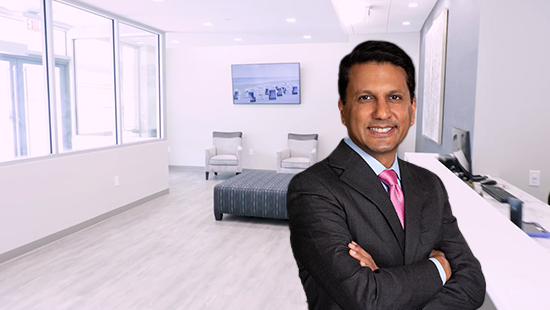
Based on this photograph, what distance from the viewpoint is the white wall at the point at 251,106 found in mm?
7840

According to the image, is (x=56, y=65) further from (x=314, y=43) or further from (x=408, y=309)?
(x=314, y=43)

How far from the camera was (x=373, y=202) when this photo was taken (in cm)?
102

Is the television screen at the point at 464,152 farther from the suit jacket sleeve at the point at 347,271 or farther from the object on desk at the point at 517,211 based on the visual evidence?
the suit jacket sleeve at the point at 347,271

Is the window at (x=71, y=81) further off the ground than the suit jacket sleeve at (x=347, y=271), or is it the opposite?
the window at (x=71, y=81)

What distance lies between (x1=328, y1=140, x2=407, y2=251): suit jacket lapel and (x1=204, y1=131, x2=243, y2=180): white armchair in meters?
6.58

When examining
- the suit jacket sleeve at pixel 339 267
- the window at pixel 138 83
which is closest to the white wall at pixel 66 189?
the window at pixel 138 83

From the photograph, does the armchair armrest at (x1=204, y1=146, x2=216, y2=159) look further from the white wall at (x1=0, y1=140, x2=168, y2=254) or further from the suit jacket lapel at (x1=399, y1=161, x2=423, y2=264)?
the suit jacket lapel at (x1=399, y1=161, x2=423, y2=264)

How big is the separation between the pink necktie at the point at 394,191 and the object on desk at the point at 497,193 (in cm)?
184

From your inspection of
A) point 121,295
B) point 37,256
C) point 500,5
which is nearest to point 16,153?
point 37,256

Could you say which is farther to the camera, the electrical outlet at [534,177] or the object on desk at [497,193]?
the electrical outlet at [534,177]

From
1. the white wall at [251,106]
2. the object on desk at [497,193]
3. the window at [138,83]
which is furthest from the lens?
the white wall at [251,106]

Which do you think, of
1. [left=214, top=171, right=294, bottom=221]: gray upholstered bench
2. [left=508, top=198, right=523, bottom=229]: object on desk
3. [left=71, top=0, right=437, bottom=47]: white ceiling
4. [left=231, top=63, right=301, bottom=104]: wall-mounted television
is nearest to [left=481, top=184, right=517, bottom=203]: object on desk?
[left=508, top=198, right=523, bottom=229]: object on desk

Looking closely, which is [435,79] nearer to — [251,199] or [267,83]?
[251,199]

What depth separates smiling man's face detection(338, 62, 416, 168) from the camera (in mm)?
1006
